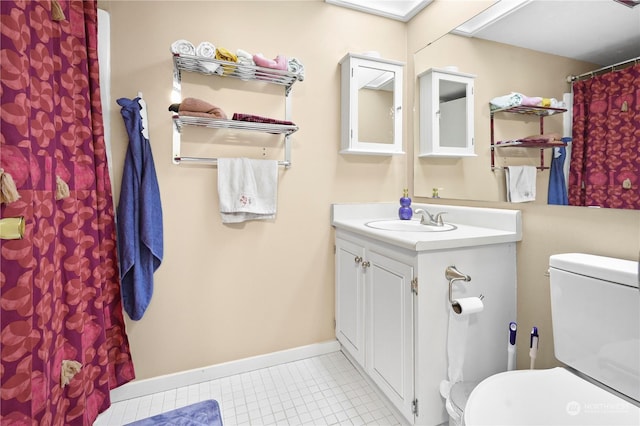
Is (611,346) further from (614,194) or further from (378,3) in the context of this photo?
(378,3)

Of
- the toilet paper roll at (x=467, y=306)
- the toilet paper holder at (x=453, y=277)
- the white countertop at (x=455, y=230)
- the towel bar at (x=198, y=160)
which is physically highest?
the towel bar at (x=198, y=160)

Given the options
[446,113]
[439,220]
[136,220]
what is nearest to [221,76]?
[136,220]

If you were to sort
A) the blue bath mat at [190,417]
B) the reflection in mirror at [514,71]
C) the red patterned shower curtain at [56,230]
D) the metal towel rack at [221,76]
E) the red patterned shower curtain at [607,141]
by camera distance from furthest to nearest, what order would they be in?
the metal towel rack at [221,76], the blue bath mat at [190,417], the reflection in mirror at [514,71], the red patterned shower curtain at [607,141], the red patterned shower curtain at [56,230]

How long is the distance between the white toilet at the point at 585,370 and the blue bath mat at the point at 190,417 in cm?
118

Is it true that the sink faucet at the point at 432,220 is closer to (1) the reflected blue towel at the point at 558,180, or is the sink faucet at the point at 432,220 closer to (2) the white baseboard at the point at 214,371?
(1) the reflected blue towel at the point at 558,180

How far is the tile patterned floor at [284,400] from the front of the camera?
4.69 feet

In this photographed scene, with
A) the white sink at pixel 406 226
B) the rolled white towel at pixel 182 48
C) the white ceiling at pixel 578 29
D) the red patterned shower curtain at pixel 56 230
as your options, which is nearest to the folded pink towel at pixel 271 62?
the rolled white towel at pixel 182 48

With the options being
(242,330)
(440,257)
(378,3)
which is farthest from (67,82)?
(378,3)

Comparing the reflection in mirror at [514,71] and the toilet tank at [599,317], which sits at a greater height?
the reflection in mirror at [514,71]

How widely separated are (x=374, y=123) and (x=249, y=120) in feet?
2.68

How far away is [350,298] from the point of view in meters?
1.76

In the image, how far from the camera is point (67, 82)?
1138 millimetres

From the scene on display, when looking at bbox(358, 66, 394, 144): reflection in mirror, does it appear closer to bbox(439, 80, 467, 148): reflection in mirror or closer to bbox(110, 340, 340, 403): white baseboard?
bbox(439, 80, 467, 148): reflection in mirror

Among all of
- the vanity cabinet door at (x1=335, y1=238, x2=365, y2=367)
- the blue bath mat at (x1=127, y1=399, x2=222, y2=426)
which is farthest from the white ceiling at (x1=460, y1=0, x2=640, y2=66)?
the blue bath mat at (x1=127, y1=399, x2=222, y2=426)
